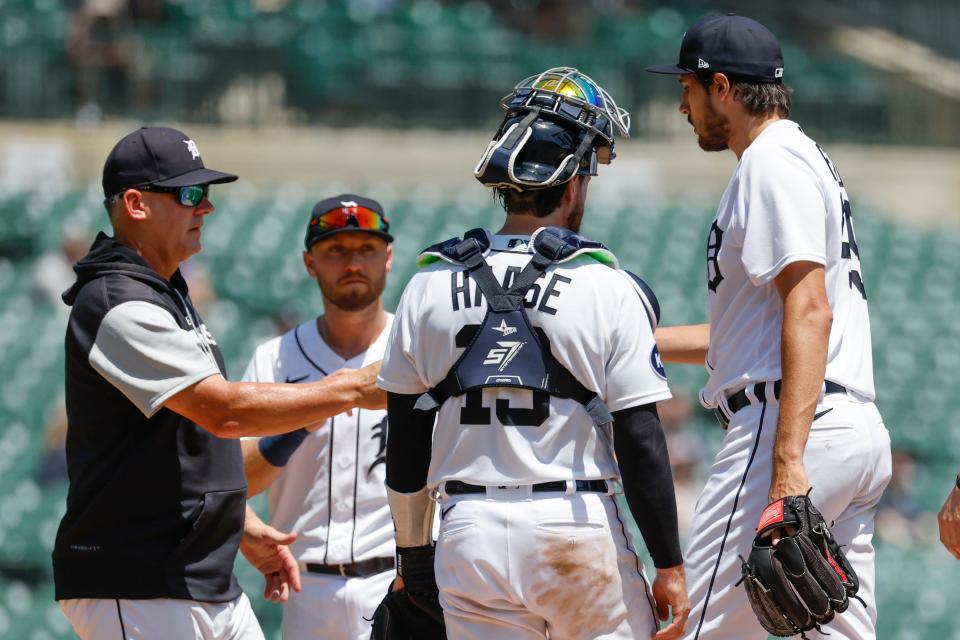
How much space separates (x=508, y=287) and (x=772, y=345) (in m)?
0.74

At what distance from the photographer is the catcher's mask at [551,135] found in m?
3.43

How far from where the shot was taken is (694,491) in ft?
29.6

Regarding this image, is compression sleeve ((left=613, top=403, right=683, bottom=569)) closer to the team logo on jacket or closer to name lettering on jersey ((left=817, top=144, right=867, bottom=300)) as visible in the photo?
the team logo on jacket

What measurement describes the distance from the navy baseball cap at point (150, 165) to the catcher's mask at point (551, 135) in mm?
898

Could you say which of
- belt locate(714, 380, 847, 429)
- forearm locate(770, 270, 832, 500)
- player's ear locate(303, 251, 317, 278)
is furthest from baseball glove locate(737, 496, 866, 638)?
player's ear locate(303, 251, 317, 278)

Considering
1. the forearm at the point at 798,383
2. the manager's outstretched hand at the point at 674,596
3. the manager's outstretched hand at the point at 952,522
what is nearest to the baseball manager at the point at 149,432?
the manager's outstretched hand at the point at 674,596

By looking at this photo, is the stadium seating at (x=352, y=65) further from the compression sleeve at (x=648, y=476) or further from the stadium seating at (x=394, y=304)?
the compression sleeve at (x=648, y=476)

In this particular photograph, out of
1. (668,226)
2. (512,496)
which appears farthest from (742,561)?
(668,226)

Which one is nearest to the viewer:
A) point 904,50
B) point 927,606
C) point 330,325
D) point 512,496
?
point 512,496

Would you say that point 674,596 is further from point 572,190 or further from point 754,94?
point 754,94

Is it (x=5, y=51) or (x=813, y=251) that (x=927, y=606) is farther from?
(x=5, y=51)

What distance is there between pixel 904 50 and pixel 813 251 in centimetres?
1521

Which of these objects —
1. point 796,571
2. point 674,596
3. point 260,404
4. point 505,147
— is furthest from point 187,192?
point 796,571

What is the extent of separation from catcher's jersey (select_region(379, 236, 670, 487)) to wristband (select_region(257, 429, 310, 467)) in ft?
4.55
